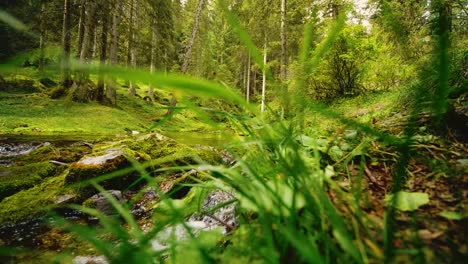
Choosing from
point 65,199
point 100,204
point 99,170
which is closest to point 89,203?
point 100,204

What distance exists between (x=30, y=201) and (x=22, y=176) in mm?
970

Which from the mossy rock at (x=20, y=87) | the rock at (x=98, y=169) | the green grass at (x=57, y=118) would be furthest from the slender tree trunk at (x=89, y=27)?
the rock at (x=98, y=169)

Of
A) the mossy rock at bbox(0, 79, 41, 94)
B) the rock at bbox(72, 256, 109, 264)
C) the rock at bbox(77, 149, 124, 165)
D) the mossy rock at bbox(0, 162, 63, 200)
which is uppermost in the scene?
the mossy rock at bbox(0, 79, 41, 94)

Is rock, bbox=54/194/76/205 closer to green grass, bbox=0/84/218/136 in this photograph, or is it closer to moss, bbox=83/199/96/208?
moss, bbox=83/199/96/208

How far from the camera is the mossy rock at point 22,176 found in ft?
13.2

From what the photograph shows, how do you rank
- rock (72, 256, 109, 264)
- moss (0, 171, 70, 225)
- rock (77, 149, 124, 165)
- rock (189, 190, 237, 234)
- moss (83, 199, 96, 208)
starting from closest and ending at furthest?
rock (72, 256, 109, 264) < rock (189, 190, 237, 234) < moss (0, 171, 70, 225) < moss (83, 199, 96, 208) < rock (77, 149, 124, 165)

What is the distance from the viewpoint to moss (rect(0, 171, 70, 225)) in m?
3.44

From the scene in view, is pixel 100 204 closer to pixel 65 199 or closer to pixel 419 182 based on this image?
pixel 65 199

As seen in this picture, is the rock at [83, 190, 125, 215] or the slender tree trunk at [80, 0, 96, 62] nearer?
the rock at [83, 190, 125, 215]

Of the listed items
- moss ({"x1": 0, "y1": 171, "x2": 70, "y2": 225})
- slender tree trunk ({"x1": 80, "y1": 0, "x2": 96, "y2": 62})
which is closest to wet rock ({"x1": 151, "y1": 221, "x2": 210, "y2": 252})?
moss ({"x1": 0, "y1": 171, "x2": 70, "y2": 225})

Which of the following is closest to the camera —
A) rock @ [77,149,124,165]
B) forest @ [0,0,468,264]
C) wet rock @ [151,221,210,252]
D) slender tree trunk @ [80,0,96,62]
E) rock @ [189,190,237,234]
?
forest @ [0,0,468,264]

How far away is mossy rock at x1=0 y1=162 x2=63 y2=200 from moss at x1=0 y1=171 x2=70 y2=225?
0.19m

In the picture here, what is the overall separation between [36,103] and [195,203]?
51.5 feet

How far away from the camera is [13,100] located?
1401 centimetres
